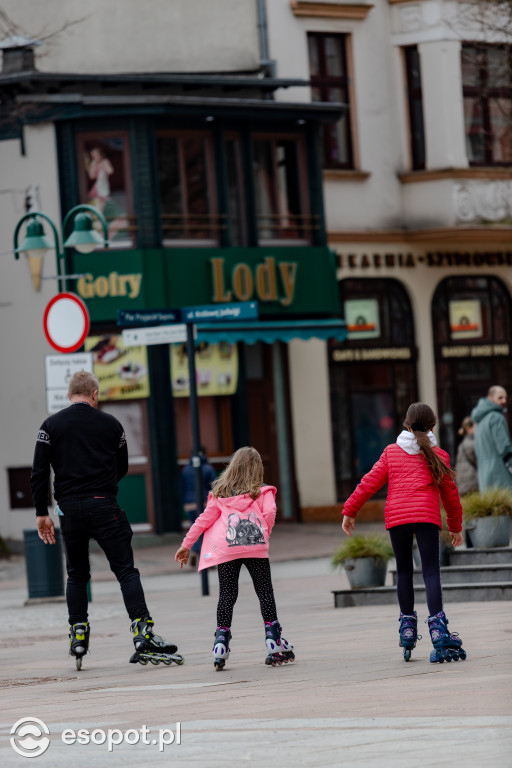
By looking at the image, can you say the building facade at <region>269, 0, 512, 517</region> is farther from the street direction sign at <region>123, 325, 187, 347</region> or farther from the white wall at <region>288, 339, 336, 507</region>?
the street direction sign at <region>123, 325, 187, 347</region>

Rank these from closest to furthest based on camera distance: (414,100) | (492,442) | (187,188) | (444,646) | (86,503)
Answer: (444,646), (86,503), (492,442), (187,188), (414,100)

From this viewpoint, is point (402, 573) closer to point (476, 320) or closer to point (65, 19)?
point (65, 19)

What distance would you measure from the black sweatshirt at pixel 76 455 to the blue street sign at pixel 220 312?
23.9ft

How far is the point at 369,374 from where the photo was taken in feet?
108

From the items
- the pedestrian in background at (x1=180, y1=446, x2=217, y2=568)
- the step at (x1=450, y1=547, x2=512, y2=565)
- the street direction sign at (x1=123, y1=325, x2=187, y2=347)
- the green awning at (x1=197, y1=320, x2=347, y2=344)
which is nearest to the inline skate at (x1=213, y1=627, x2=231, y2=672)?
the step at (x1=450, y1=547, x2=512, y2=565)

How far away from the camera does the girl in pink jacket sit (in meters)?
11.2

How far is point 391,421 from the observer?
33062mm

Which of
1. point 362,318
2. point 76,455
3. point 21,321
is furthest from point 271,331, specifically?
point 76,455

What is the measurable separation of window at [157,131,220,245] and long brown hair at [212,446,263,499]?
720 inches

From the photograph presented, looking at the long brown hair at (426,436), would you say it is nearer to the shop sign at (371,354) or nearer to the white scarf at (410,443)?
the white scarf at (410,443)

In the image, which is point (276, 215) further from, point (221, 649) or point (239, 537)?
point (221, 649)

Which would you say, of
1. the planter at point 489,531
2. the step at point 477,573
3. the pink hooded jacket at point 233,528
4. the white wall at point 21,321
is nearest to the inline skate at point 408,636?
the pink hooded jacket at point 233,528

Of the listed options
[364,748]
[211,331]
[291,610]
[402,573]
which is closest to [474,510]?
[291,610]

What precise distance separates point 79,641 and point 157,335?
→ 759cm
